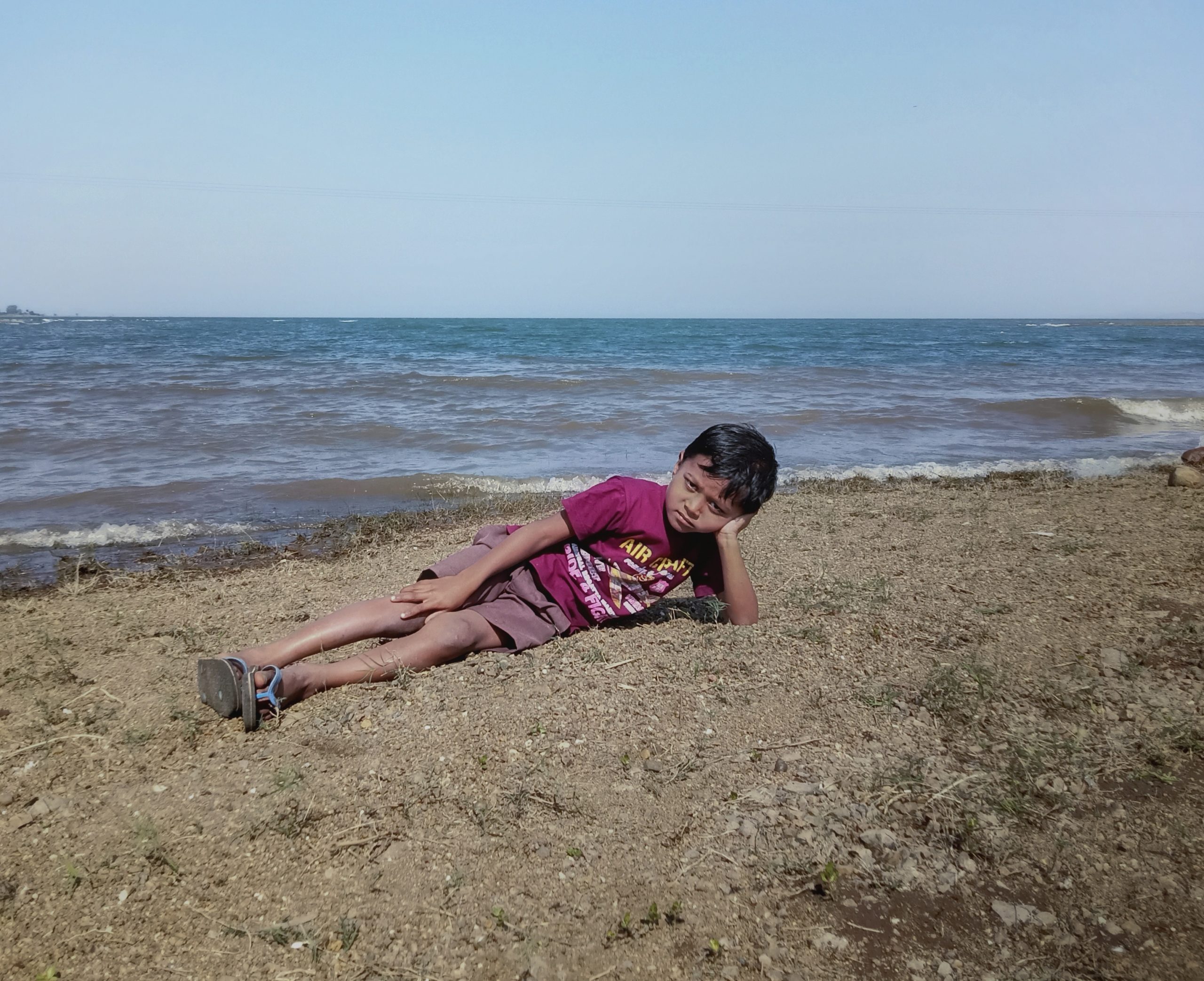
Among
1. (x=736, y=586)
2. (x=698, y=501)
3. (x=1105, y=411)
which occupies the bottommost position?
(x=736, y=586)

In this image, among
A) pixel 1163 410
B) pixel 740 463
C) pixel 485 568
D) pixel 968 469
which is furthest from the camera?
pixel 1163 410

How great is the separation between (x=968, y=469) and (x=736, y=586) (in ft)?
22.2

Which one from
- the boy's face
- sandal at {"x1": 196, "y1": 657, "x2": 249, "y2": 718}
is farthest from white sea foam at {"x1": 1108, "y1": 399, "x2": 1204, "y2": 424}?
sandal at {"x1": 196, "y1": 657, "x2": 249, "y2": 718}

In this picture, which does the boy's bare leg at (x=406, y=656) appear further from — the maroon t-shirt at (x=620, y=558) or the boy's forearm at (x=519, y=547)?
the maroon t-shirt at (x=620, y=558)

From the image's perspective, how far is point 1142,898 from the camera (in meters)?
1.95

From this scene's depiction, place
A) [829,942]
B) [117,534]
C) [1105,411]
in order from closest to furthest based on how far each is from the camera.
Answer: [829,942] → [117,534] → [1105,411]

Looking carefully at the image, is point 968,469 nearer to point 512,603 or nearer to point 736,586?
point 736,586

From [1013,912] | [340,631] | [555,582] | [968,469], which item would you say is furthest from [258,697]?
[968,469]

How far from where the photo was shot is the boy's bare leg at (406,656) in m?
3.11

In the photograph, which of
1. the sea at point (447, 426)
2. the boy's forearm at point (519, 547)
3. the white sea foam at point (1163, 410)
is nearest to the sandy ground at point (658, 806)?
the boy's forearm at point (519, 547)

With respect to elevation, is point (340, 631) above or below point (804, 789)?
above

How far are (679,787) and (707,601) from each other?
5.44 feet

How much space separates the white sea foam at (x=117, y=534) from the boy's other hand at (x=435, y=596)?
382 cm

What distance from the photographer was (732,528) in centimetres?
337
